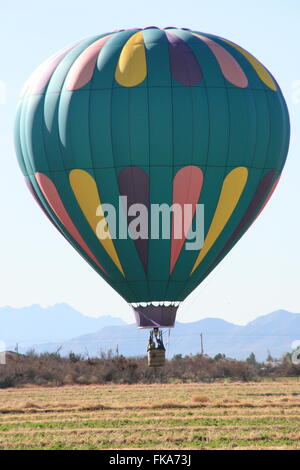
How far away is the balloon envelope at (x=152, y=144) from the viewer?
40719 millimetres

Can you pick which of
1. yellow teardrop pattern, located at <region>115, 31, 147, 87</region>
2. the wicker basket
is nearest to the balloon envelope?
yellow teardrop pattern, located at <region>115, 31, 147, 87</region>

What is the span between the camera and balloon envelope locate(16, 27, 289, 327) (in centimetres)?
4072

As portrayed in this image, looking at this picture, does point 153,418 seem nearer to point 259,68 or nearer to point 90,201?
point 90,201

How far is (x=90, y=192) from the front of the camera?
137ft

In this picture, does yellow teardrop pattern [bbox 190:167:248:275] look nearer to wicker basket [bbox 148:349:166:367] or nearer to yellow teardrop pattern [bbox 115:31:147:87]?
wicker basket [bbox 148:349:166:367]

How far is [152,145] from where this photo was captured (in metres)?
40.6

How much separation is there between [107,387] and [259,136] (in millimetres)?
29801

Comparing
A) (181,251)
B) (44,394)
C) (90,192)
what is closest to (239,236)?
(181,251)

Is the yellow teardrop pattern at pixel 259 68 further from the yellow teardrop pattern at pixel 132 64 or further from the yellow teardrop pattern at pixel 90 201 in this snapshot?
the yellow teardrop pattern at pixel 90 201

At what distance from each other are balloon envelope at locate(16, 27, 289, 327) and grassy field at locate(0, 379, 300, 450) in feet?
14.4

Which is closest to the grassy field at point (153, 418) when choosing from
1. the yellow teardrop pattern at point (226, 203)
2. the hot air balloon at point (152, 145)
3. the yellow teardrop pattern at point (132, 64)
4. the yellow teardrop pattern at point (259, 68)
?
the hot air balloon at point (152, 145)

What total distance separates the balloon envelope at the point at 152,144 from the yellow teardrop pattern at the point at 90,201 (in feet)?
0.15

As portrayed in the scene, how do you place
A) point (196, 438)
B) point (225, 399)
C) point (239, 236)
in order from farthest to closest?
point (225, 399) → point (239, 236) → point (196, 438)

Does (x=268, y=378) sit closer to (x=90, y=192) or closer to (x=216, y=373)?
(x=216, y=373)
